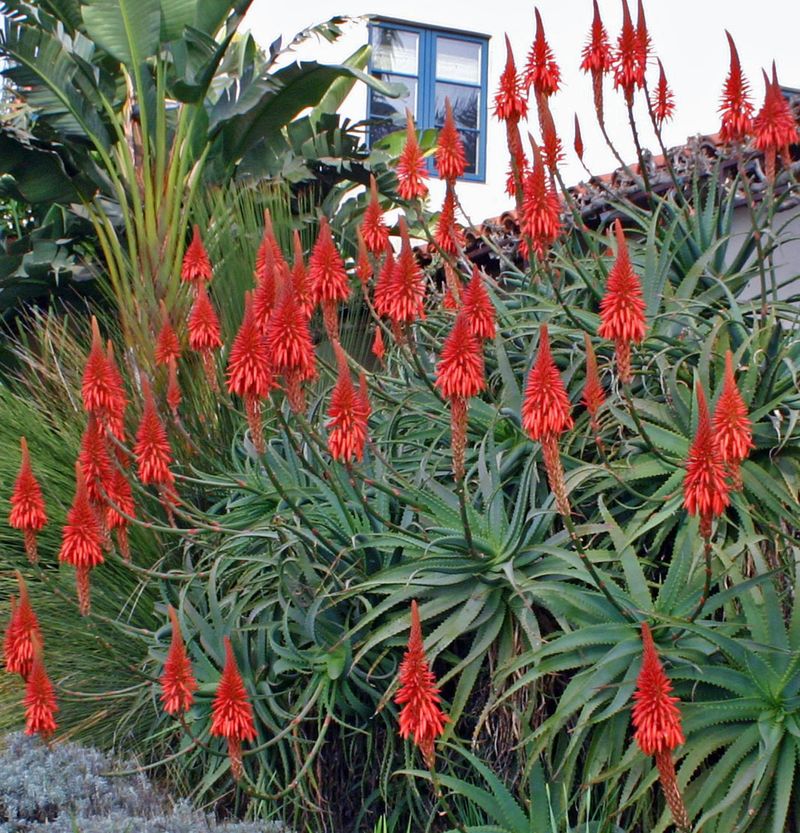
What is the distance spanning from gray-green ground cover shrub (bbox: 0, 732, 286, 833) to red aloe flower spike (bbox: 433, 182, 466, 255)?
1.99m

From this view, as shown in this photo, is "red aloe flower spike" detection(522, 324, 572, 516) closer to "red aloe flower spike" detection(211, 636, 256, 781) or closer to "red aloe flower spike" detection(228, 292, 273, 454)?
"red aloe flower spike" detection(228, 292, 273, 454)

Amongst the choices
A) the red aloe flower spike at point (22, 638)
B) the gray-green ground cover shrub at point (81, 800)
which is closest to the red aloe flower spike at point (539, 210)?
the red aloe flower spike at point (22, 638)

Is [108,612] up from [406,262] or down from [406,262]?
down

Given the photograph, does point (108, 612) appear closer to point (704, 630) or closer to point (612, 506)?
point (612, 506)

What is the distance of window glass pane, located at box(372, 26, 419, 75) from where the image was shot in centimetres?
1387

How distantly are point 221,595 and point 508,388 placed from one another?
1371 mm

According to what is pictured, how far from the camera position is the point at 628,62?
3.94 metres

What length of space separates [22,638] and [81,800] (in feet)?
2.54

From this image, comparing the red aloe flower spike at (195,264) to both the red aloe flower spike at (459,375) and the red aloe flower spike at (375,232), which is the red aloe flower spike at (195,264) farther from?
the red aloe flower spike at (459,375)

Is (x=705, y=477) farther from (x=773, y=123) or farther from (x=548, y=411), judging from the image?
(x=773, y=123)

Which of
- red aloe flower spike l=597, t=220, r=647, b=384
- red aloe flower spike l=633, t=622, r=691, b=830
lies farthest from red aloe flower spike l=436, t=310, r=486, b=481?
red aloe flower spike l=633, t=622, r=691, b=830

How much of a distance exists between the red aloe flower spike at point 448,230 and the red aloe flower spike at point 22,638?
5.91ft

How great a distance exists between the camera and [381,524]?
13.0ft

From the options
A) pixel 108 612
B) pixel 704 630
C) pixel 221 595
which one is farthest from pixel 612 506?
pixel 108 612
